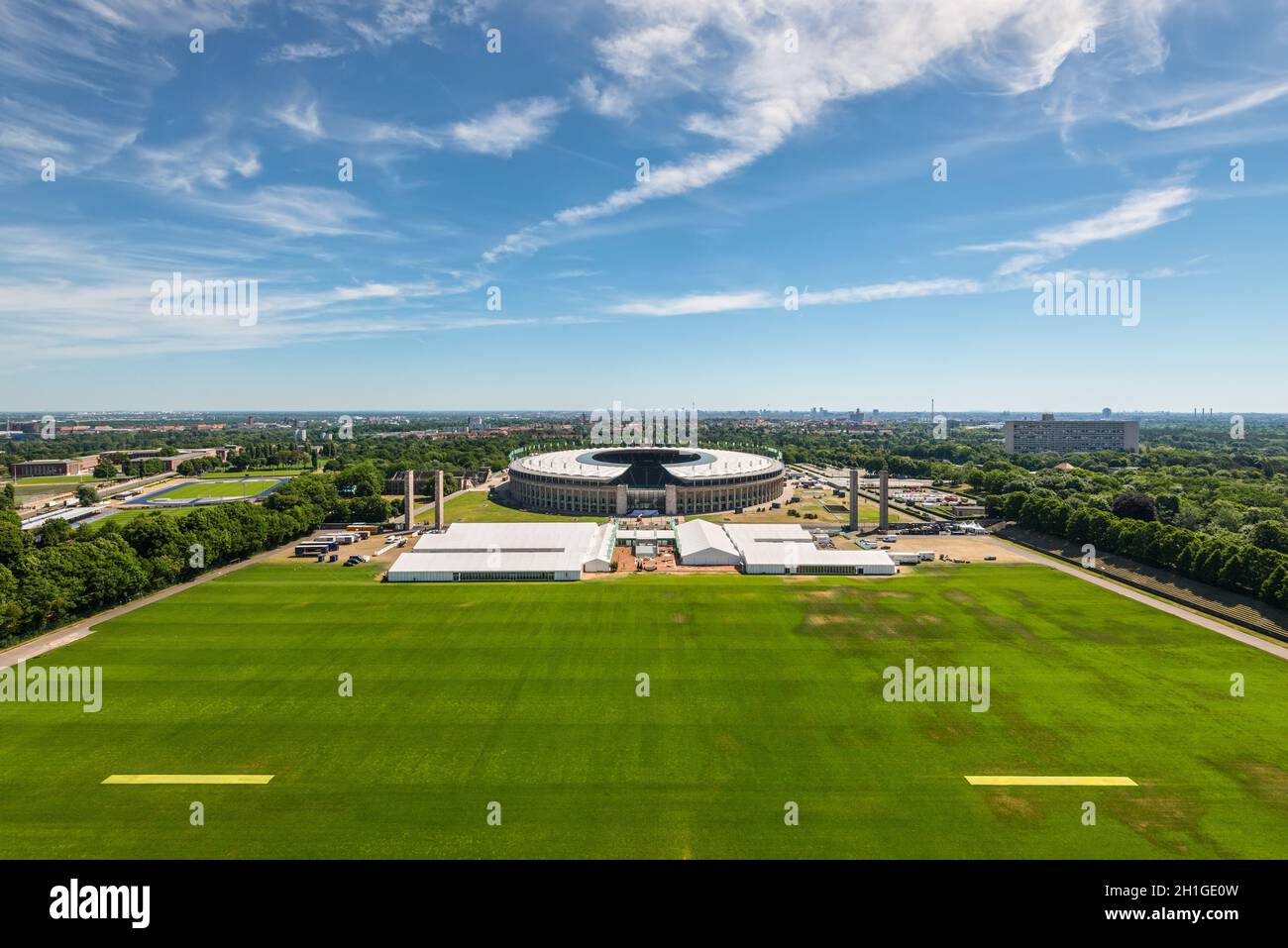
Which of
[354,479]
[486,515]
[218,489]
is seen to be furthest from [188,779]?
[218,489]

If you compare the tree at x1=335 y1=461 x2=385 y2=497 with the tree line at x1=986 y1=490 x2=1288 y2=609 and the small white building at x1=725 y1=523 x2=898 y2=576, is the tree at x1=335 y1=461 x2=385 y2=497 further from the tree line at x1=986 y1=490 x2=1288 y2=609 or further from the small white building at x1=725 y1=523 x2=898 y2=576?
the tree line at x1=986 y1=490 x2=1288 y2=609

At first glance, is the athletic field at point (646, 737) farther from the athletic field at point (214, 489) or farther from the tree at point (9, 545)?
the athletic field at point (214, 489)

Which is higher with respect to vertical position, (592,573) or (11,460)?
(11,460)

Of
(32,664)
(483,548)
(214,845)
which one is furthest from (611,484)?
(214,845)

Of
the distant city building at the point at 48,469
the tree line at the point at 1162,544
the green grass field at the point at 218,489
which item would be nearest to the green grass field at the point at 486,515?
the green grass field at the point at 218,489

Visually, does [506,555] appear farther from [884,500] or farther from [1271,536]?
[1271,536]
